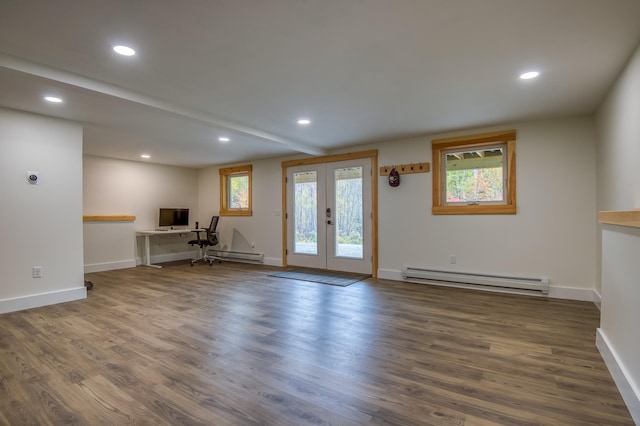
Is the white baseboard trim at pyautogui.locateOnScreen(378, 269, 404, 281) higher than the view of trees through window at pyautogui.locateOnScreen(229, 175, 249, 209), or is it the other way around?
the view of trees through window at pyautogui.locateOnScreen(229, 175, 249, 209)

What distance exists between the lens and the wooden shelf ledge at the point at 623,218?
166cm

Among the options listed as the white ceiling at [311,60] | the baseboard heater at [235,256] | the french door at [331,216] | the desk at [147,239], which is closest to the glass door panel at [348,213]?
the french door at [331,216]

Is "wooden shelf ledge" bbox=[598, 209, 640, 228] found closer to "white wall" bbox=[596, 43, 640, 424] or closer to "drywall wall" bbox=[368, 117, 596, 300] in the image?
"white wall" bbox=[596, 43, 640, 424]

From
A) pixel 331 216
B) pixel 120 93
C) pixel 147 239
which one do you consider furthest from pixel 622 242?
pixel 147 239

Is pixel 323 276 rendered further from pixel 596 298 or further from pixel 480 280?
pixel 596 298

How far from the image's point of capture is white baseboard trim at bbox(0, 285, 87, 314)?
3.57 metres

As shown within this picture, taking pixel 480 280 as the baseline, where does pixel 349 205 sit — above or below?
above

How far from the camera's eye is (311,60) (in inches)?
99.2

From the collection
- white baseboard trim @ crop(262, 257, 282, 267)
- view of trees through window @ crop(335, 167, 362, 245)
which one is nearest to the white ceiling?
view of trees through window @ crop(335, 167, 362, 245)

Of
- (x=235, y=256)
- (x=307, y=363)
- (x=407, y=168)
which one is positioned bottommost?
(x=307, y=363)

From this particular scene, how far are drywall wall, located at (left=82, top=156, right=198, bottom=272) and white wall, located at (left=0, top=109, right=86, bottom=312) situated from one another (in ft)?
7.84

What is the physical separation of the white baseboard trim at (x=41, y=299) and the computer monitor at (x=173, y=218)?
311cm

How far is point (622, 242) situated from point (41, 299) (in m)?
5.51

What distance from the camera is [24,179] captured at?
3.67 metres
